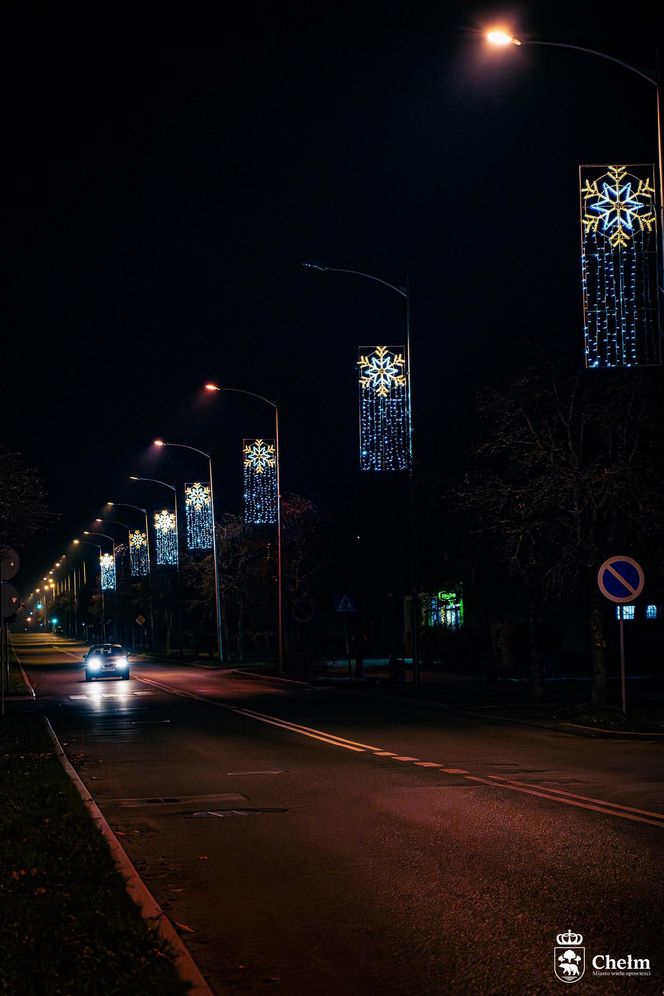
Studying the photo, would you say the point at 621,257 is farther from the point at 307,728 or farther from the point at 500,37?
the point at 307,728

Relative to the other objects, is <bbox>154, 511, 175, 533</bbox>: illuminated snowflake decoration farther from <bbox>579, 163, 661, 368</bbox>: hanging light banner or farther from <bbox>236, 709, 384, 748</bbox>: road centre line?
<bbox>579, 163, 661, 368</bbox>: hanging light banner

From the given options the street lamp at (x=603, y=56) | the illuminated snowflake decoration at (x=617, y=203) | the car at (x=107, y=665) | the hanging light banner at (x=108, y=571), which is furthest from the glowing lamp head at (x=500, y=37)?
the hanging light banner at (x=108, y=571)

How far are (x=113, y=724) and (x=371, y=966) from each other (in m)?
20.0

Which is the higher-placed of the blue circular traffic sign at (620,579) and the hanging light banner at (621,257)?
the hanging light banner at (621,257)

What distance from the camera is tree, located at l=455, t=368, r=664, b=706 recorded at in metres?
24.2

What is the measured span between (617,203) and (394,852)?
33.9 feet

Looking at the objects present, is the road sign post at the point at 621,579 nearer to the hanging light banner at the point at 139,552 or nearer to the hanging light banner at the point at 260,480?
the hanging light banner at the point at 260,480

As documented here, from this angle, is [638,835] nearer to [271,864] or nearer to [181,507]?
[271,864]

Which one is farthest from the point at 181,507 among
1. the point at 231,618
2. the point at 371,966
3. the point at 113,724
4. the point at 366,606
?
the point at 371,966

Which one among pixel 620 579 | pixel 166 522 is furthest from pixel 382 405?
pixel 166 522

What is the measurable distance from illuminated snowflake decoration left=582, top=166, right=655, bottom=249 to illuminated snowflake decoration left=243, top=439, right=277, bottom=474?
33877mm

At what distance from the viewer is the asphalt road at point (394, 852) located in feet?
23.0

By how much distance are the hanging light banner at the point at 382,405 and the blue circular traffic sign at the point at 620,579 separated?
409 inches

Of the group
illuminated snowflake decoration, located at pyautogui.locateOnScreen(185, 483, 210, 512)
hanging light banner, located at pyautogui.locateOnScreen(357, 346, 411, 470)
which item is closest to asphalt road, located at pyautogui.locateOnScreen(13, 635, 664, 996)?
hanging light banner, located at pyautogui.locateOnScreen(357, 346, 411, 470)
